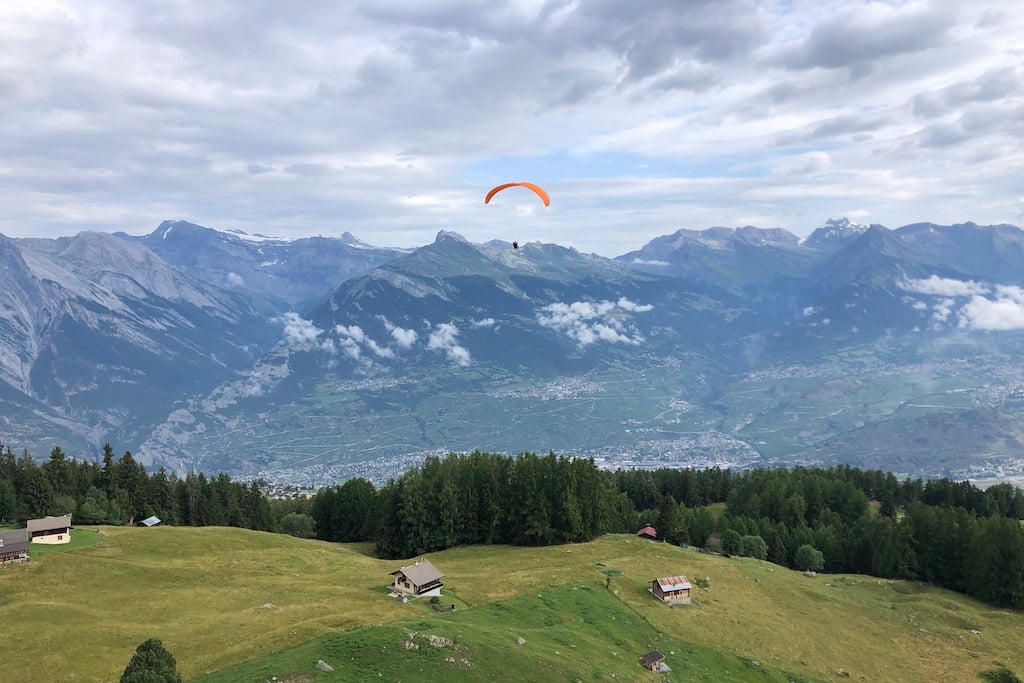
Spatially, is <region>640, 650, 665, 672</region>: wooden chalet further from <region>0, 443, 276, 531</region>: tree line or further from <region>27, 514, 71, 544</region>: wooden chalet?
<region>0, 443, 276, 531</region>: tree line

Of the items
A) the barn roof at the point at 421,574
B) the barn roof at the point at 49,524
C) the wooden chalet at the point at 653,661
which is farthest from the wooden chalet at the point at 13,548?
the wooden chalet at the point at 653,661

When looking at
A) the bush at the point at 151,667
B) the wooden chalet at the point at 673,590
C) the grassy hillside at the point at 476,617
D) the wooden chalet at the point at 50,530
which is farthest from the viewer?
the wooden chalet at the point at 50,530

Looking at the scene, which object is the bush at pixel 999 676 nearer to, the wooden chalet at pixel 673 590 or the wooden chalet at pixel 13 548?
the wooden chalet at pixel 673 590

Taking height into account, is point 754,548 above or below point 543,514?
below

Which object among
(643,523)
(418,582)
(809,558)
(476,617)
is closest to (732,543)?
(809,558)

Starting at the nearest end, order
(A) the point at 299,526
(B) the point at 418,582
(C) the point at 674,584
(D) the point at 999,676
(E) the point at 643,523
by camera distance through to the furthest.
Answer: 1. (D) the point at 999,676
2. (B) the point at 418,582
3. (C) the point at 674,584
4. (E) the point at 643,523
5. (A) the point at 299,526

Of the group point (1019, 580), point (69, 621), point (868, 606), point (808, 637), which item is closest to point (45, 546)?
point (69, 621)

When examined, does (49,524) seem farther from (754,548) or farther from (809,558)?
(809,558)

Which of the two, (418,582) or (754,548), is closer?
(418,582)
